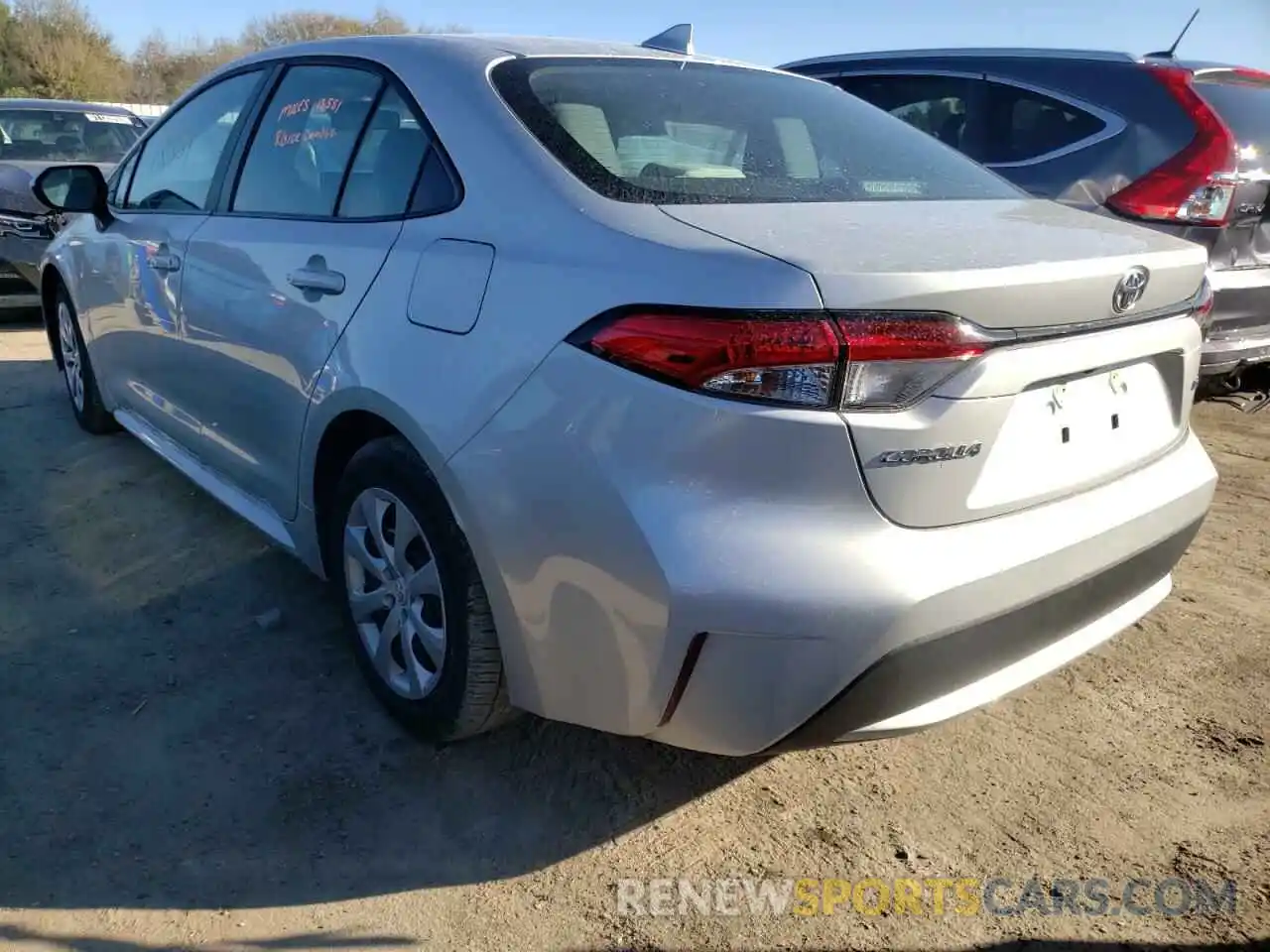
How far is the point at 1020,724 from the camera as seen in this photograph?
8.81 ft

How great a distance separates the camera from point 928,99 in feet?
17.3

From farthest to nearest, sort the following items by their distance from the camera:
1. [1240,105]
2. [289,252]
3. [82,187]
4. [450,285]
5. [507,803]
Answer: [1240,105], [82,187], [289,252], [507,803], [450,285]

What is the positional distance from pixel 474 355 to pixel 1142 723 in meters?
1.93

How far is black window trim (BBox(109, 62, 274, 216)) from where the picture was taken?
328 cm

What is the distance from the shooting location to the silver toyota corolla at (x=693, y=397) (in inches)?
69.5

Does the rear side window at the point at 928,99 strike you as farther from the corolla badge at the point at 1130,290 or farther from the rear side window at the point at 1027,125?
the corolla badge at the point at 1130,290

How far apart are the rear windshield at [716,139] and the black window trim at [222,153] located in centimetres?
119

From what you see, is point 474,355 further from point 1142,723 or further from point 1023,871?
point 1142,723

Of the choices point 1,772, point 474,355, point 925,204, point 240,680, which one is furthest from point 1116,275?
point 1,772

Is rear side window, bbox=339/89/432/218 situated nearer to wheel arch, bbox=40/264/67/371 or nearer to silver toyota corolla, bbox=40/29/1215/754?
silver toyota corolla, bbox=40/29/1215/754

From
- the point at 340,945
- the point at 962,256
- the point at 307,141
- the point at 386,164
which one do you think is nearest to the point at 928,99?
the point at 307,141

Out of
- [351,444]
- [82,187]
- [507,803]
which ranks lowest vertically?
[507,803]

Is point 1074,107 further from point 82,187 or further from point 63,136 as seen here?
point 63,136

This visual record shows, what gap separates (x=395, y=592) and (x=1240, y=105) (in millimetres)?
3938
